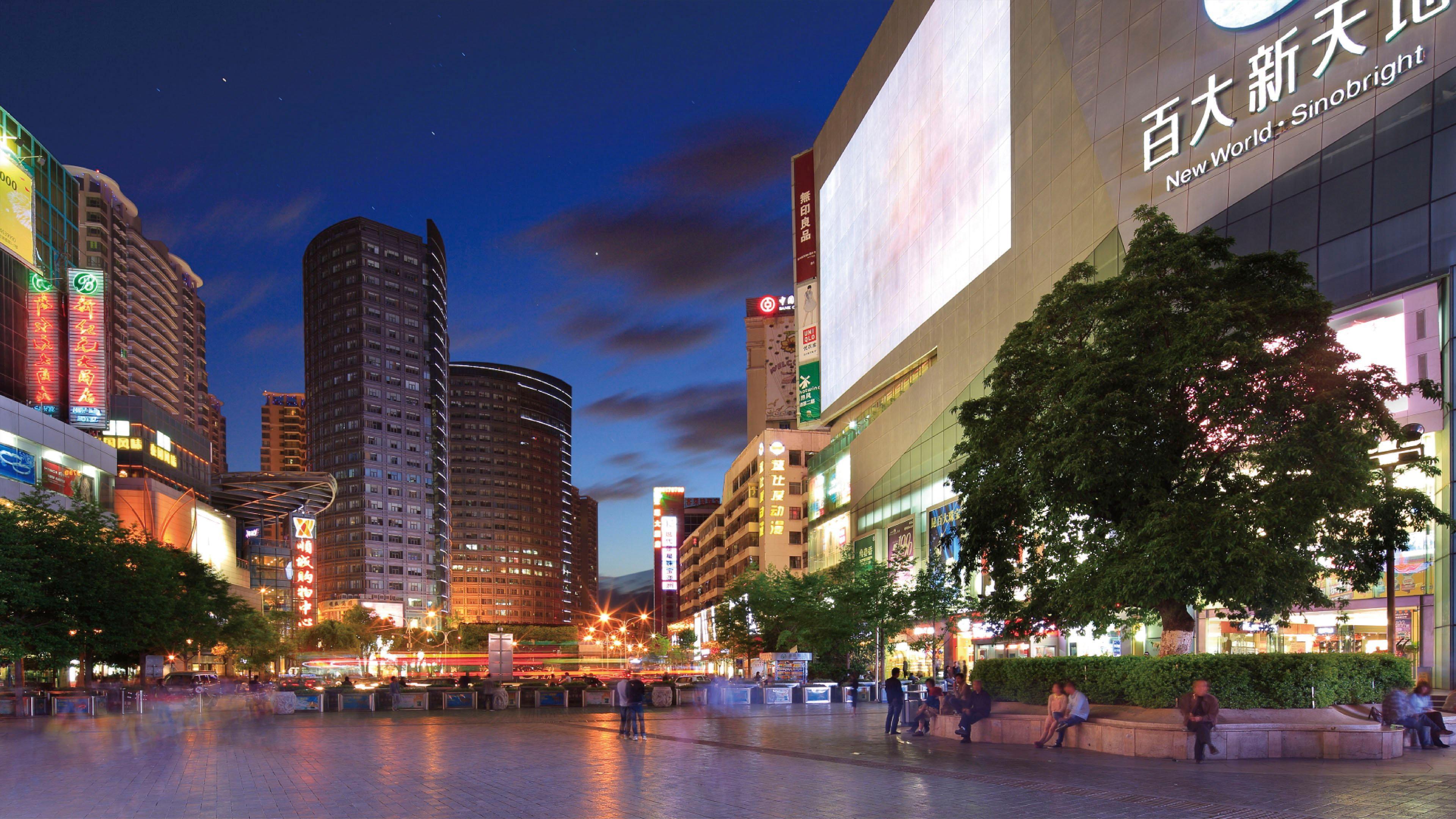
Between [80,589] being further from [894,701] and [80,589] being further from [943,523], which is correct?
[943,523]

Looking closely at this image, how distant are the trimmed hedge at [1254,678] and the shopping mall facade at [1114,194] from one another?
799 cm

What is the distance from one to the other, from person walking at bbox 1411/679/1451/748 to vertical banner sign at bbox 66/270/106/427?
3206 inches

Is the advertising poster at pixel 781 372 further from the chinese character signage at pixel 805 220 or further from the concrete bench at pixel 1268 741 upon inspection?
the concrete bench at pixel 1268 741

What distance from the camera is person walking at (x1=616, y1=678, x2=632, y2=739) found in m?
27.8

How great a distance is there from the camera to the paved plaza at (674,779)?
1476 centimetres

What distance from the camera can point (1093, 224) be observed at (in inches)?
2020

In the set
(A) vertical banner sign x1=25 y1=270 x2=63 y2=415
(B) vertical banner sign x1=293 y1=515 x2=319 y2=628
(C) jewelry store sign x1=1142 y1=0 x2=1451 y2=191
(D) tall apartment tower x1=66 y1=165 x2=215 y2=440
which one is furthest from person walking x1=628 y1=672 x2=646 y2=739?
(D) tall apartment tower x1=66 y1=165 x2=215 y2=440

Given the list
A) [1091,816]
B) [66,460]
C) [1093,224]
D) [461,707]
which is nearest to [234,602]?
[66,460]

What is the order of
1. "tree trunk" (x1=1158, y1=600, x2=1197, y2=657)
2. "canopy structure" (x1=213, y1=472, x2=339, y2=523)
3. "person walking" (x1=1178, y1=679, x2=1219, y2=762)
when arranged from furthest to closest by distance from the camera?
"canopy structure" (x1=213, y1=472, x2=339, y2=523), "tree trunk" (x1=1158, y1=600, x2=1197, y2=657), "person walking" (x1=1178, y1=679, x2=1219, y2=762)

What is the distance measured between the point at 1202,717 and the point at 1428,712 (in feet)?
20.0

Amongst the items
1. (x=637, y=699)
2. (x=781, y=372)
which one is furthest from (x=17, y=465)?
(x=781, y=372)

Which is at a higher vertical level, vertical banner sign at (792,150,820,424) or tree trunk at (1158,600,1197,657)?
vertical banner sign at (792,150,820,424)

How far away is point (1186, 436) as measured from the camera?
2395cm

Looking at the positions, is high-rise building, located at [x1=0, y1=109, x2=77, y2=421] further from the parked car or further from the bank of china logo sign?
the bank of china logo sign
